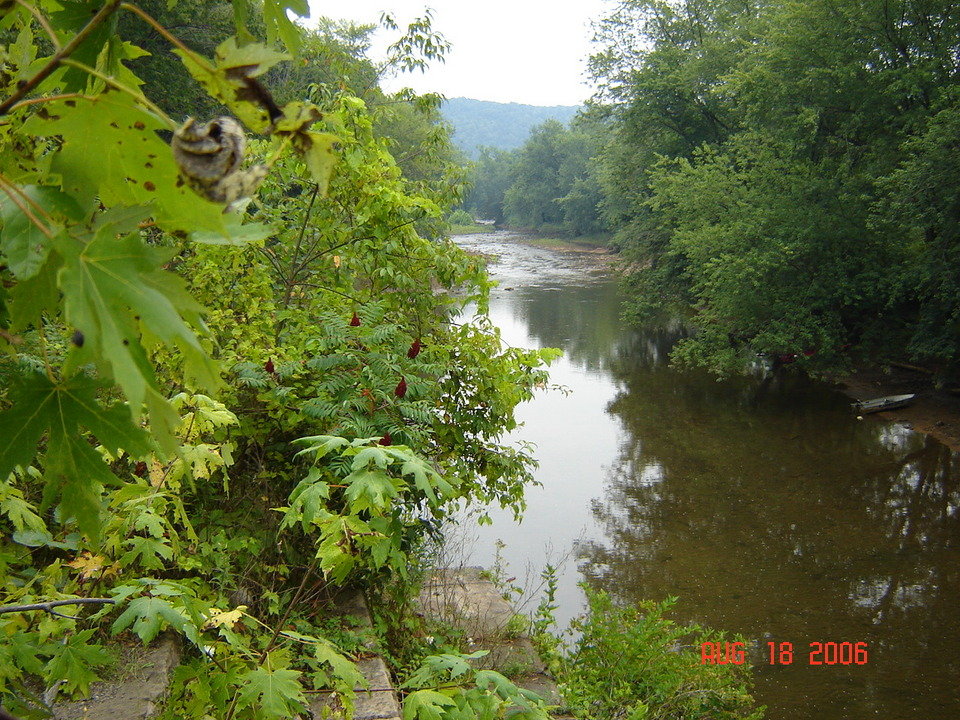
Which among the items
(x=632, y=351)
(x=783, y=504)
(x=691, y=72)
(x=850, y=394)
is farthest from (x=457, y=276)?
(x=691, y=72)

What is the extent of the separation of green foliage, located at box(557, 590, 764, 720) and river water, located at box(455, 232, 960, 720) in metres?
1.15

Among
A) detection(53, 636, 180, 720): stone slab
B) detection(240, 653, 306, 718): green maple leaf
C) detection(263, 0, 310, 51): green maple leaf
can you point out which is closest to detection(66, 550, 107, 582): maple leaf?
detection(53, 636, 180, 720): stone slab

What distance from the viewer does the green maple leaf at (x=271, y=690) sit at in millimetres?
1724

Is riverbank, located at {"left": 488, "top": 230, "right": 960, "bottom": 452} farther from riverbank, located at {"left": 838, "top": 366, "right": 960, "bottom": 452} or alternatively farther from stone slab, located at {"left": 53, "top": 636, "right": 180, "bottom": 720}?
stone slab, located at {"left": 53, "top": 636, "right": 180, "bottom": 720}

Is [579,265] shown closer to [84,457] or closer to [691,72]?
[691,72]

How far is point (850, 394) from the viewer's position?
14.8 meters

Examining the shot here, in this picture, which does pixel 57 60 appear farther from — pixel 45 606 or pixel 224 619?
pixel 224 619

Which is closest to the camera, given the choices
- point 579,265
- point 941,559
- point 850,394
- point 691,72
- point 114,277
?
point 114,277

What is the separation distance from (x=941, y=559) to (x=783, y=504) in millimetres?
1897

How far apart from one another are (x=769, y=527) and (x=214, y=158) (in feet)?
32.7

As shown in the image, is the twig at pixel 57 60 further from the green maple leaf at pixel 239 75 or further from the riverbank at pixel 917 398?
the riverbank at pixel 917 398

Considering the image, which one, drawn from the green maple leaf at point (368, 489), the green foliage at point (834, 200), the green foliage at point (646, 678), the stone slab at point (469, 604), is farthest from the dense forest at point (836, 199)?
the green maple leaf at point (368, 489)

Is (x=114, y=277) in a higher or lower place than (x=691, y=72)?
lower

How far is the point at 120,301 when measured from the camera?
0.65 m
